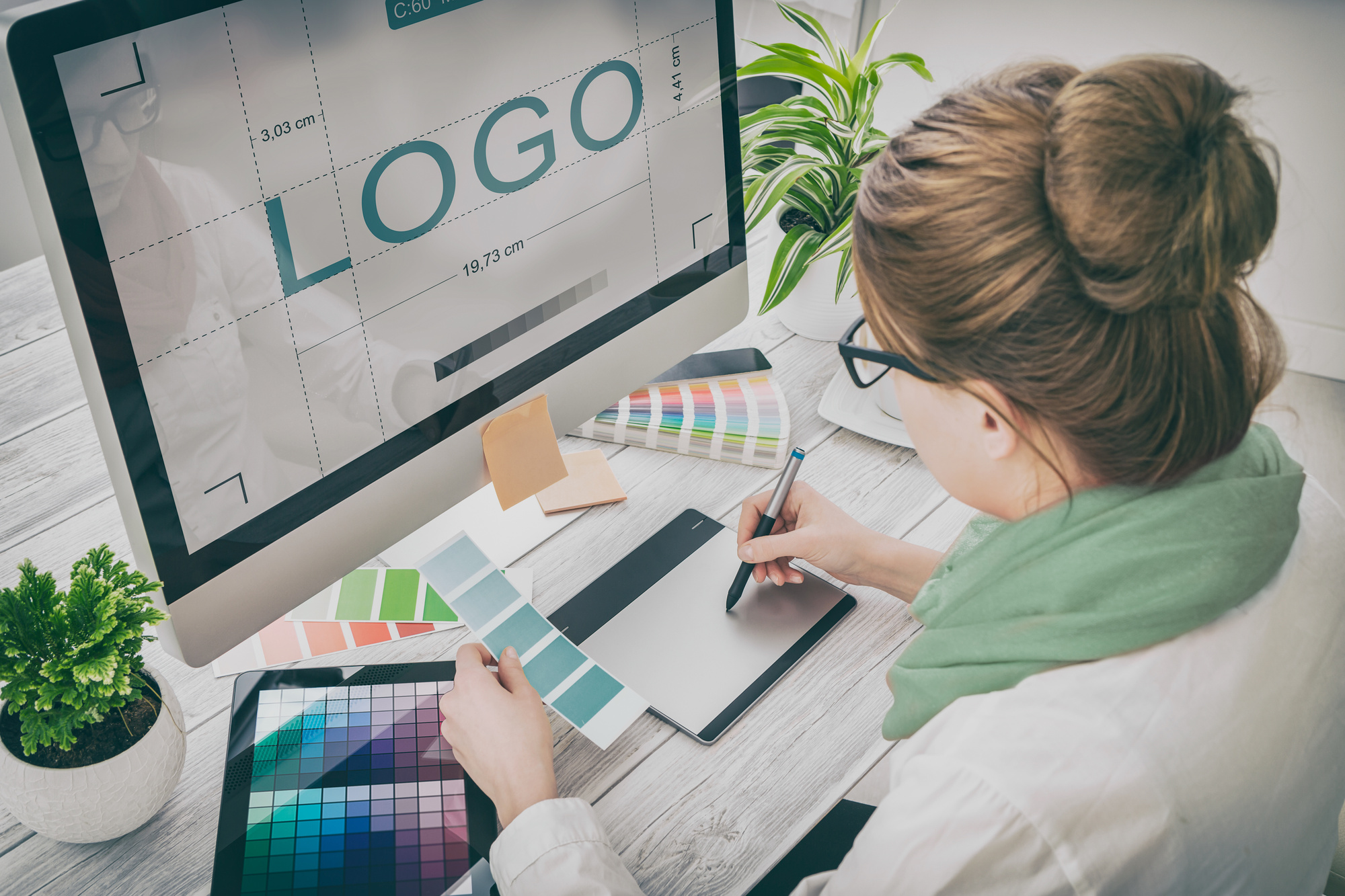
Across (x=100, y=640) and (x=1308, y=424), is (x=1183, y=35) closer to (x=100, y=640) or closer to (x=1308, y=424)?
(x=1308, y=424)

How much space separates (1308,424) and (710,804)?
1.59 m

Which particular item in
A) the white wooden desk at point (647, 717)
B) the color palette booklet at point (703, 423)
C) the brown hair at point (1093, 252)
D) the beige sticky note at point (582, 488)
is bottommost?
the white wooden desk at point (647, 717)

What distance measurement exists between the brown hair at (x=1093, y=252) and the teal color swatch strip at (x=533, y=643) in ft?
1.22

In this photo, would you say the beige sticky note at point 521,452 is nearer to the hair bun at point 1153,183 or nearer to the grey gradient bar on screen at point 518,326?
the grey gradient bar on screen at point 518,326

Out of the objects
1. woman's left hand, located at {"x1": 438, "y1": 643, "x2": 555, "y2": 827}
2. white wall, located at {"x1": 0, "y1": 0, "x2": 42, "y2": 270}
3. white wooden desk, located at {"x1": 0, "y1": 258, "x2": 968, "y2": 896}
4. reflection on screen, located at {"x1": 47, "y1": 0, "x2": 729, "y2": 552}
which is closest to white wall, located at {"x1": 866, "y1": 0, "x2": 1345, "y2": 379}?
white wooden desk, located at {"x1": 0, "y1": 258, "x2": 968, "y2": 896}

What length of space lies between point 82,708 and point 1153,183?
27.3 inches

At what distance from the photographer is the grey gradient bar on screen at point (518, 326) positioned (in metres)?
0.71

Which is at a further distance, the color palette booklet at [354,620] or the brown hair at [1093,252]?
the color palette booklet at [354,620]

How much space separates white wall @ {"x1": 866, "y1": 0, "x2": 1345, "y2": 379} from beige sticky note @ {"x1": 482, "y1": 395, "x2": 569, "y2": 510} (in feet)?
4.16

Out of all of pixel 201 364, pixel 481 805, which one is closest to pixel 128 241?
pixel 201 364

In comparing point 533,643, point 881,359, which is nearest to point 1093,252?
point 881,359

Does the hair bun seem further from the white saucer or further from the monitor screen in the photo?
the white saucer

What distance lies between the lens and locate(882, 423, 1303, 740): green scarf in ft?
1.70

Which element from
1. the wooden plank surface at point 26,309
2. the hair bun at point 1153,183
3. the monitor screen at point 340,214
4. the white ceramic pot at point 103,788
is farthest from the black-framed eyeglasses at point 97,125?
the wooden plank surface at point 26,309
